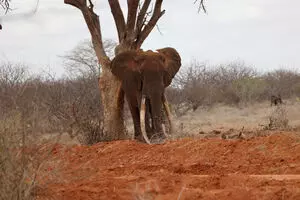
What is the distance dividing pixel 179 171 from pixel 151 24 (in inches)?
258

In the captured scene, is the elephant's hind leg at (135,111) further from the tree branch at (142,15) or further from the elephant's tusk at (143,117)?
the tree branch at (142,15)

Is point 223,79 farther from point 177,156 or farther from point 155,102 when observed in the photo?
point 177,156

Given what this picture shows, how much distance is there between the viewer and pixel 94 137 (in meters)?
12.7

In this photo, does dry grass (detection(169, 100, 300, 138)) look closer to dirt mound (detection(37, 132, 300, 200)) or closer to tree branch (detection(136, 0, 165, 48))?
tree branch (detection(136, 0, 165, 48))

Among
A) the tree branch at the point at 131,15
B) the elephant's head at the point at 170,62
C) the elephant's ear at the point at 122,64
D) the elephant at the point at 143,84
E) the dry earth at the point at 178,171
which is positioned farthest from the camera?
the elephant's head at the point at 170,62

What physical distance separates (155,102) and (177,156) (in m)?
3.14

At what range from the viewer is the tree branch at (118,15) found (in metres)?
13.0

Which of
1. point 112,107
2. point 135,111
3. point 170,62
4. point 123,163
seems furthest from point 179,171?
point 170,62

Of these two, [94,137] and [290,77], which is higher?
[290,77]

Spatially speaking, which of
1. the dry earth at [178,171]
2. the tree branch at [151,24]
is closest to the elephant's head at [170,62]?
the tree branch at [151,24]

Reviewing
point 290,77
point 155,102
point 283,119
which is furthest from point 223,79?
point 155,102

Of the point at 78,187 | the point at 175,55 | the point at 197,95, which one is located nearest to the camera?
the point at 78,187

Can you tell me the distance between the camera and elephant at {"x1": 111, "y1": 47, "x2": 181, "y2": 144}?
12008 millimetres

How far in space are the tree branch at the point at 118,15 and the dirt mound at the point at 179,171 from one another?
3442 millimetres
